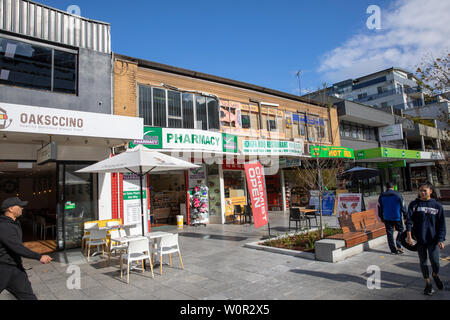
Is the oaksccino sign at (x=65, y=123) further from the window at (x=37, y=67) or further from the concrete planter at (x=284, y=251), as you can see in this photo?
the concrete planter at (x=284, y=251)

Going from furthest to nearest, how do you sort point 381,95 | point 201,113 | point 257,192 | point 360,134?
point 381,95 → point 360,134 → point 201,113 → point 257,192

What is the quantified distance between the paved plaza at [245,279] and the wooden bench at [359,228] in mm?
405

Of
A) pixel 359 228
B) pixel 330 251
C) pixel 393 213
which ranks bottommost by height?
pixel 330 251

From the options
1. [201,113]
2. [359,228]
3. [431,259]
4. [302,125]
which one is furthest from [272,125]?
[431,259]

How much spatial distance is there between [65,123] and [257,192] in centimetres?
570

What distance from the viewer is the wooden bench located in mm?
7136

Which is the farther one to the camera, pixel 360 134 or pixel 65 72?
pixel 360 134

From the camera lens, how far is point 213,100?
1448 centimetres

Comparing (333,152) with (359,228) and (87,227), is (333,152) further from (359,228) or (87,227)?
(87,227)

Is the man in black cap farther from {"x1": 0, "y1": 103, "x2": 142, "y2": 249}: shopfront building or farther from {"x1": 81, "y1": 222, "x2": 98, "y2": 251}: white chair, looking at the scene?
{"x1": 81, "y1": 222, "x2": 98, "y2": 251}: white chair

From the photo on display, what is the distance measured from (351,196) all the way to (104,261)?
8.31 metres

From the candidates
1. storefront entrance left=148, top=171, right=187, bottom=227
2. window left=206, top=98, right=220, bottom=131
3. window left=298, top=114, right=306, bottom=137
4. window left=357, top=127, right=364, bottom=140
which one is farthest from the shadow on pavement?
window left=357, top=127, right=364, bottom=140

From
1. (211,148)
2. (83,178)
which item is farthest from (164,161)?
(211,148)

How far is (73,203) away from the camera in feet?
31.6
